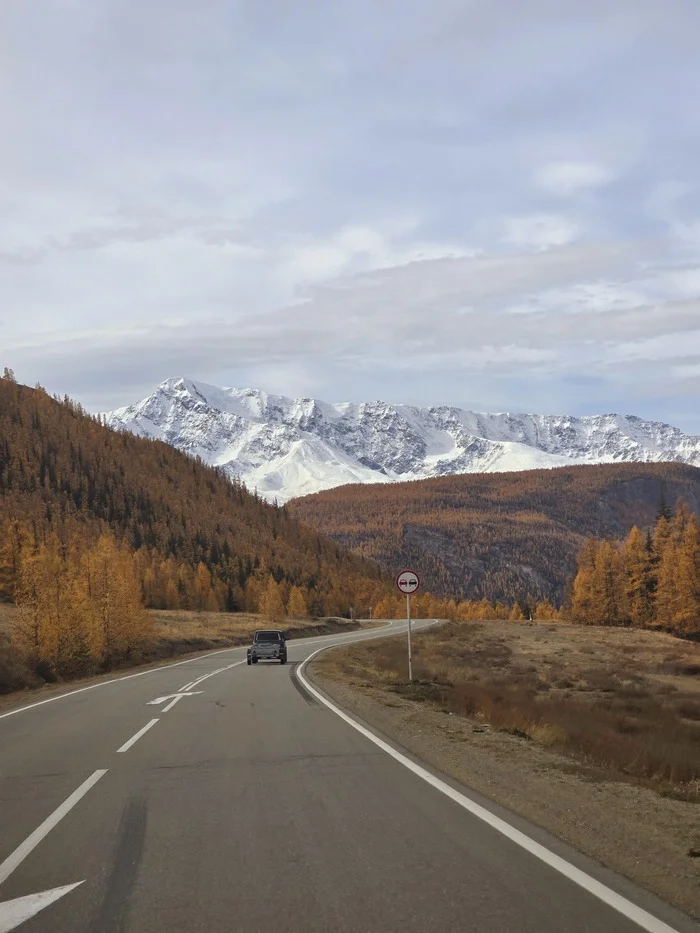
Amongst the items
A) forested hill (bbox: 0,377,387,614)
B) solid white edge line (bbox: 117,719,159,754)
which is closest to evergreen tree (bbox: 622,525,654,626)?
forested hill (bbox: 0,377,387,614)

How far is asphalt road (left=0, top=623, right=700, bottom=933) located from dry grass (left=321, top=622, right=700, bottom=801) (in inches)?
146

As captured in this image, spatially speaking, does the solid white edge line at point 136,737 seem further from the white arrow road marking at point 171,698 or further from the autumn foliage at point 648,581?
the autumn foliage at point 648,581

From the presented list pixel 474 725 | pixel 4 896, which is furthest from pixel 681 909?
pixel 474 725

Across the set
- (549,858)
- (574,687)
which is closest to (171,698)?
(549,858)

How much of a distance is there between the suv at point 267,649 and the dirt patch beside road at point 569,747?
195 cm

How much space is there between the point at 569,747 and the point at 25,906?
411 inches

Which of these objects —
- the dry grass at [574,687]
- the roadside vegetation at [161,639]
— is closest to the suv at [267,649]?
the dry grass at [574,687]

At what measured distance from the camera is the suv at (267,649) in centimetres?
3878

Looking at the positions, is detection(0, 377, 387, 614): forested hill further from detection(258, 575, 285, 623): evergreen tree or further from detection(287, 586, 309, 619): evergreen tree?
detection(258, 575, 285, 623): evergreen tree

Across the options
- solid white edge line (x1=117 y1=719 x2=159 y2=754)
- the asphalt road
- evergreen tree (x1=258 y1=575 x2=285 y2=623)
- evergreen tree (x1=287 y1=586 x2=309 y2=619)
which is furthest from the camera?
evergreen tree (x1=287 y1=586 x2=309 y2=619)

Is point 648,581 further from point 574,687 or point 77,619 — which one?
point 77,619

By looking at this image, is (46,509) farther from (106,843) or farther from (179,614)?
(106,843)

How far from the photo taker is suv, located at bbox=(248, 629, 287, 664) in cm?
3878

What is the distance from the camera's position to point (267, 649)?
38.9 m
